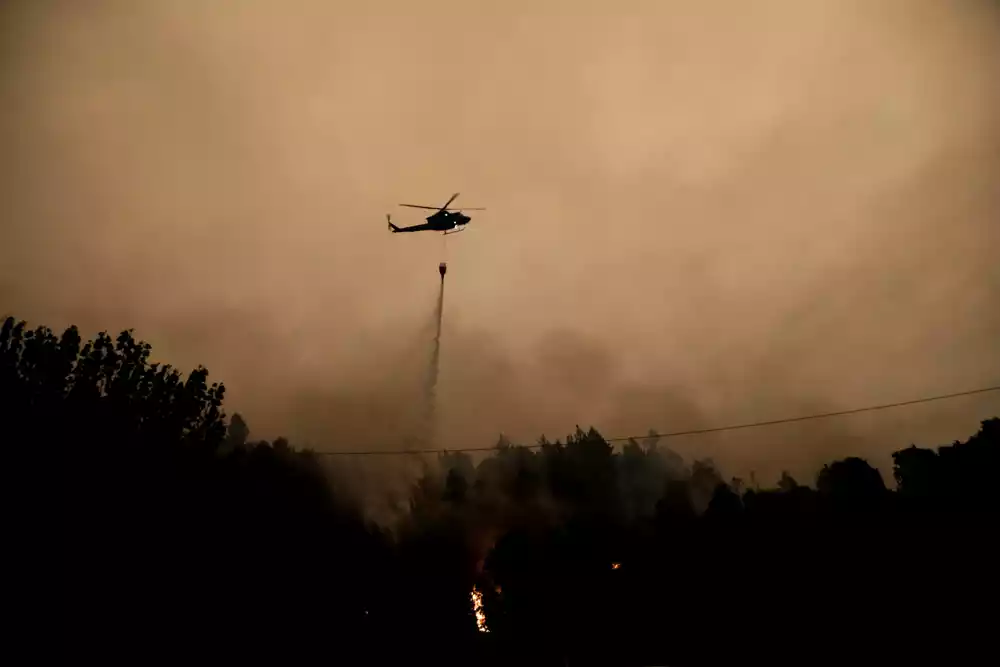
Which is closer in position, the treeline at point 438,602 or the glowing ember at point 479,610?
the treeline at point 438,602

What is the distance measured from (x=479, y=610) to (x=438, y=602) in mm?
4982

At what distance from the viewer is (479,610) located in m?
63.3

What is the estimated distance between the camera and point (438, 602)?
65125 millimetres

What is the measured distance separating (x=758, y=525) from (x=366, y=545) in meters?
45.2

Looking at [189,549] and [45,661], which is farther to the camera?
[189,549]

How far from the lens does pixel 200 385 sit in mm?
37750

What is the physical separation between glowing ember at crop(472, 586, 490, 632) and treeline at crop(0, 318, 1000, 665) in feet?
3.15

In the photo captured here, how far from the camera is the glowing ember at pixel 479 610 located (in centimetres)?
6188

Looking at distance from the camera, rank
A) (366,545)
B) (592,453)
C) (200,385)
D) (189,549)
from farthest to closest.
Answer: (592,453) → (366,545) → (200,385) → (189,549)

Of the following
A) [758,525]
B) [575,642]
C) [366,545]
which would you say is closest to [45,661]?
[575,642]

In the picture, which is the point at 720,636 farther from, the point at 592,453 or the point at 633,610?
the point at 592,453

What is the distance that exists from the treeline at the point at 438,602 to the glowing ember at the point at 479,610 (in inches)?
37.8

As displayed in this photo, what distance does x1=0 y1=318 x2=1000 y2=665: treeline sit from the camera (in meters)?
28.3

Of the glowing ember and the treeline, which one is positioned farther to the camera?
the glowing ember
